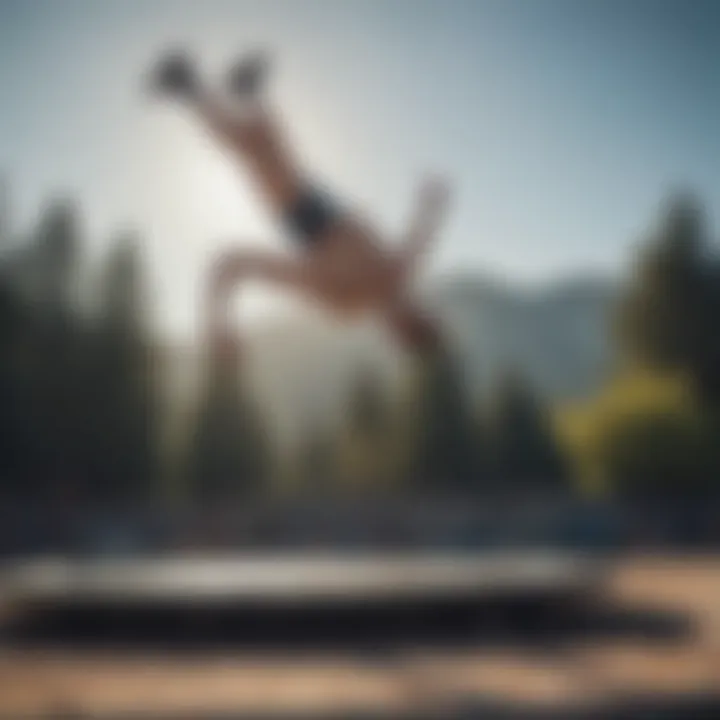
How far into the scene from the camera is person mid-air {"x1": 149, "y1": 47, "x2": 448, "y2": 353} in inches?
301

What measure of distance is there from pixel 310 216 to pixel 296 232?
0.18 meters

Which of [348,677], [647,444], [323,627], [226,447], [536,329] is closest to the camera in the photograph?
[348,677]

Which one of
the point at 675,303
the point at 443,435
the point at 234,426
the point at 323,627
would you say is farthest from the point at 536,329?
the point at 323,627

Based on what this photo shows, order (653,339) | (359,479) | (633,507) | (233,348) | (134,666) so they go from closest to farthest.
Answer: (134,666)
(233,348)
(633,507)
(359,479)
(653,339)

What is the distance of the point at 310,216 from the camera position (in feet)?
27.5

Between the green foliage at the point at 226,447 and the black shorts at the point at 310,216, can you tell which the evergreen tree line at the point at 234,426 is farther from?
the black shorts at the point at 310,216

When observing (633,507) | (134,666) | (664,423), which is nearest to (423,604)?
(134,666)

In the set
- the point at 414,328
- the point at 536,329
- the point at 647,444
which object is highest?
the point at 536,329

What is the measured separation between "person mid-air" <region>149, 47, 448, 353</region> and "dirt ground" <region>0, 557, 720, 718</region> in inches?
164

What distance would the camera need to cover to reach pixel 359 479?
32.8ft

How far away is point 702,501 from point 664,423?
1088 millimetres

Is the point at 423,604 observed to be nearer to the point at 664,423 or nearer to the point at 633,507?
the point at 633,507

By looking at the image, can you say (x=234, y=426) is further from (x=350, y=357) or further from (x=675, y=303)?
(x=675, y=303)

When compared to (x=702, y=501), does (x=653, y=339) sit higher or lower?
higher
